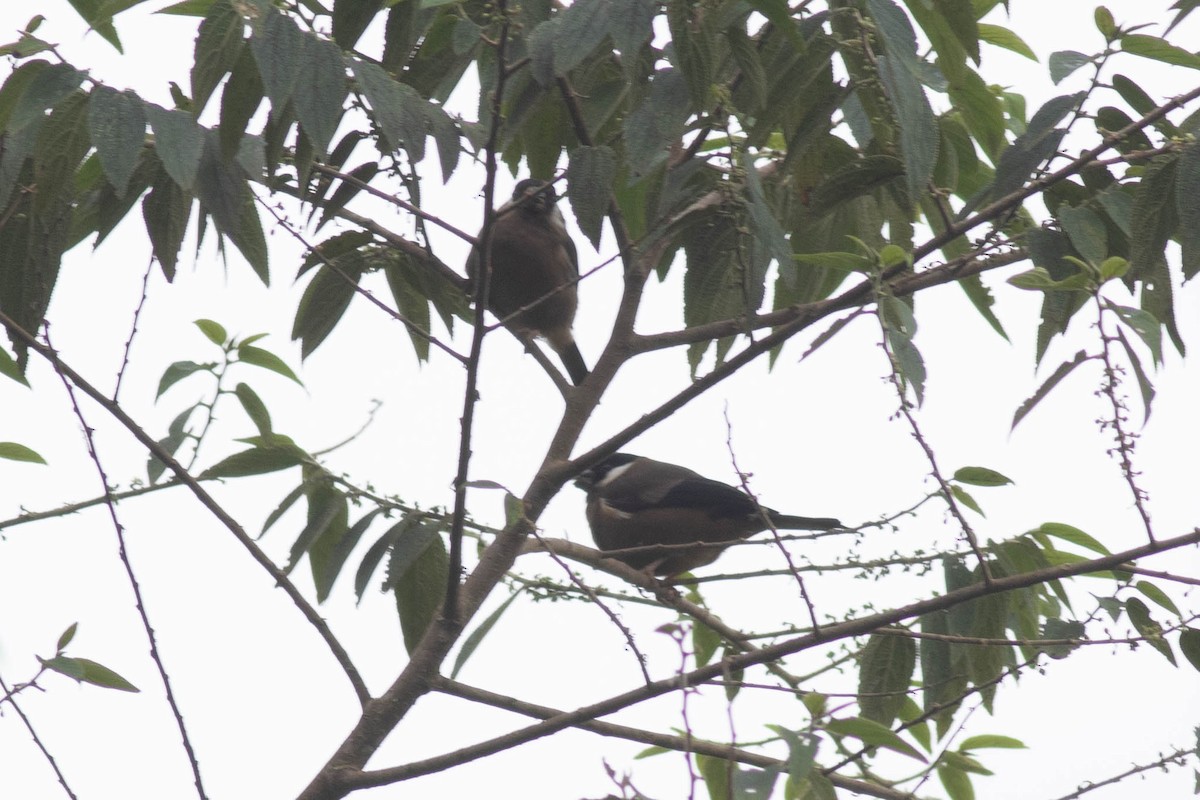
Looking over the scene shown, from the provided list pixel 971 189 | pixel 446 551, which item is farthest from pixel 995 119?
pixel 446 551

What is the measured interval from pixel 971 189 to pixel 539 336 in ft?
7.16

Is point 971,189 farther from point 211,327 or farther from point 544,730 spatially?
point 211,327

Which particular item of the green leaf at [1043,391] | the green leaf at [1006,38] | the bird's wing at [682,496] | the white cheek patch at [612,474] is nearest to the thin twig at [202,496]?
the green leaf at [1043,391]

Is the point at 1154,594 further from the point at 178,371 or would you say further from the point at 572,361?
the point at 572,361

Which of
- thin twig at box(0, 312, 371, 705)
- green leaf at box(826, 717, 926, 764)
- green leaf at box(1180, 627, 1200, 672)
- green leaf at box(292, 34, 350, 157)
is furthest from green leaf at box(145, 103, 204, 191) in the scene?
green leaf at box(1180, 627, 1200, 672)

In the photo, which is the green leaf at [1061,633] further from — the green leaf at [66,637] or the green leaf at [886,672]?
the green leaf at [66,637]

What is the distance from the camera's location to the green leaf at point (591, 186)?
70.7 inches

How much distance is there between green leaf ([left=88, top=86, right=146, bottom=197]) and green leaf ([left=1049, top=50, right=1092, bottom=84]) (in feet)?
4.09

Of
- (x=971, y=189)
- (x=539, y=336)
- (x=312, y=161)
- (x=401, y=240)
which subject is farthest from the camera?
(x=539, y=336)

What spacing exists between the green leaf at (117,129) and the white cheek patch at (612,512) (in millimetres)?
2634

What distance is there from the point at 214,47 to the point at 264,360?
36.7 inches

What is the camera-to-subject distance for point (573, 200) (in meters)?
1.81

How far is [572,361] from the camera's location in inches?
178

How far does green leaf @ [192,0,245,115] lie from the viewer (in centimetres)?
160
